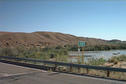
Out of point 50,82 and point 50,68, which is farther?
point 50,68

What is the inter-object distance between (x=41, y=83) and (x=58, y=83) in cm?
94

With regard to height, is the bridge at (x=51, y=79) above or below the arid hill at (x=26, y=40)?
below

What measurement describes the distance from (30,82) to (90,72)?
4913 millimetres

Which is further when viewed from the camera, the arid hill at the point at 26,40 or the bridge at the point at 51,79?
the arid hill at the point at 26,40

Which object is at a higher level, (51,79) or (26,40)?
(26,40)

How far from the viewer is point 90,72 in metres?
11.8

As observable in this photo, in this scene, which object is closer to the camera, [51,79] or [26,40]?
[51,79]

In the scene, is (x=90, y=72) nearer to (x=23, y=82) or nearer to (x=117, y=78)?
(x=117, y=78)

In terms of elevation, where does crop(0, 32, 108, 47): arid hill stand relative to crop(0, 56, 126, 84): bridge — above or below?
above

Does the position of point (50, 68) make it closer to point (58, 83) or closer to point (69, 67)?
point (69, 67)

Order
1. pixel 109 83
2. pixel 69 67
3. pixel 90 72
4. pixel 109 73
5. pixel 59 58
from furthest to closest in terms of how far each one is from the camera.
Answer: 1. pixel 59 58
2. pixel 69 67
3. pixel 90 72
4. pixel 109 73
5. pixel 109 83

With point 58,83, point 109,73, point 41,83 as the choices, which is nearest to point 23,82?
point 41,83

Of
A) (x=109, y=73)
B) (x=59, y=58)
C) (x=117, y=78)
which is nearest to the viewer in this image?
(x=117, y=78)

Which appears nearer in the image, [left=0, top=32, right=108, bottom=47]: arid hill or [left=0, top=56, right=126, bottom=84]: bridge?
[left=0, top=56, right=126, bottom=84]: bridge
